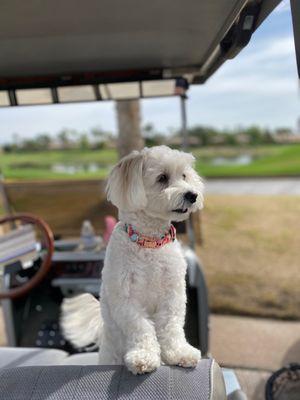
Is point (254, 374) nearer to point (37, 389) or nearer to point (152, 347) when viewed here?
point (152, 347)

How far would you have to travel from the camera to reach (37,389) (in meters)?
1.18

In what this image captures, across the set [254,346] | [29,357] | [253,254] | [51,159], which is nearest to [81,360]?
[29,357]

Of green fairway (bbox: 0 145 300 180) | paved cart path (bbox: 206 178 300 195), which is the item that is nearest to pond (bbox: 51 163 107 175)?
green fairway (bbox: 0 145 300 180)

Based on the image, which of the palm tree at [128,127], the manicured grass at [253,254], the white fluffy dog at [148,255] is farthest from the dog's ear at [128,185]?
the palm tree at [128,127]

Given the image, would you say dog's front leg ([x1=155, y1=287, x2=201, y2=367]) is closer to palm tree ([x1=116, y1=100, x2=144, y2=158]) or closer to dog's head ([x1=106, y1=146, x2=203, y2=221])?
dog's head ([x1=106, y1=146, x2=203, y2=221])

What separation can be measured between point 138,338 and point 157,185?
48 centimetres

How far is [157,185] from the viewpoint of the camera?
154 cm

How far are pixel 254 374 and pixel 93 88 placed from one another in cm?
216

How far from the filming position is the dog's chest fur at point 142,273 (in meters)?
1.47

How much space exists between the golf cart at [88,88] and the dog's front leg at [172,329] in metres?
0.11

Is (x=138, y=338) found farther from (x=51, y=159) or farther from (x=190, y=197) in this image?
(x=51, y=159)

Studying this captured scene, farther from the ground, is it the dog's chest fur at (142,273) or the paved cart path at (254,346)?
the dog's chest fur at (142,273)

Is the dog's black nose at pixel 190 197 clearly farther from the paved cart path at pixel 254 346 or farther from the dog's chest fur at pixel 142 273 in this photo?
the paved cart path at pixel 254 346

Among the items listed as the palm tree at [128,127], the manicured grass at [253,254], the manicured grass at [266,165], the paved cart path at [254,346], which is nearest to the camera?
the paved cart path at [254,346]
